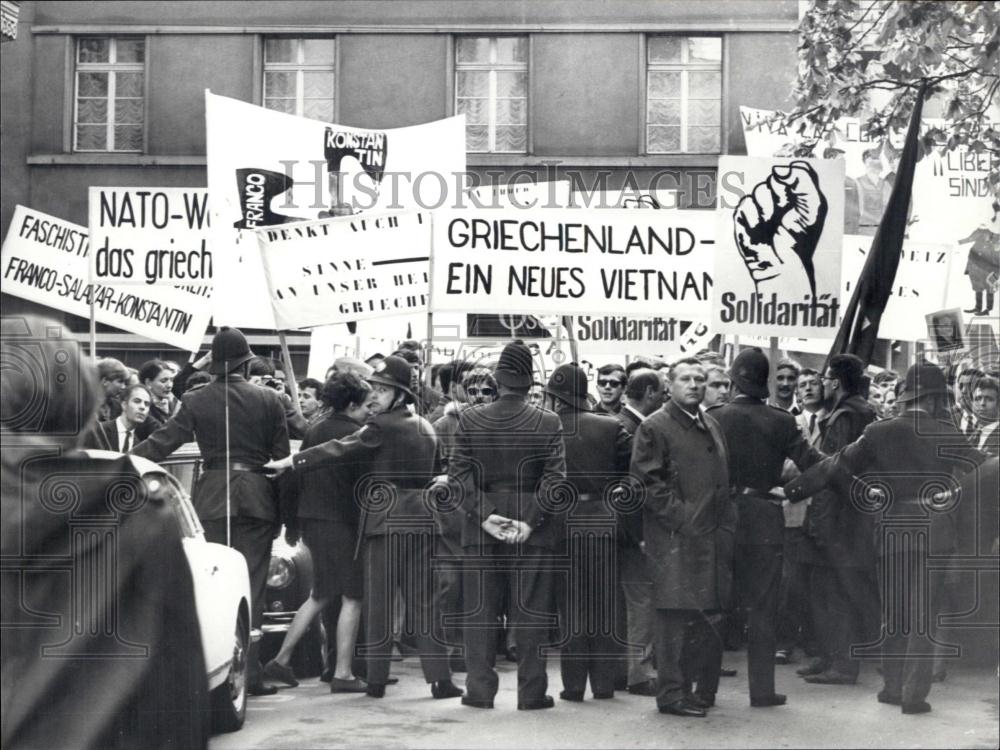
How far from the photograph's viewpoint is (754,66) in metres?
15.5

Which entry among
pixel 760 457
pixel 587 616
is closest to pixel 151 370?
pixel 587 616

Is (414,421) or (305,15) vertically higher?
(305,15)

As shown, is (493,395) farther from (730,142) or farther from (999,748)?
(730,142)

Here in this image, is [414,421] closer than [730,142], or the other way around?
[414,421]

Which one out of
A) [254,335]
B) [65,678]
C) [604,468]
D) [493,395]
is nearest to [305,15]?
[254,335]

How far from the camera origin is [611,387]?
33.5ft

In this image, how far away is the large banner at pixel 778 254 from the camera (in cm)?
970

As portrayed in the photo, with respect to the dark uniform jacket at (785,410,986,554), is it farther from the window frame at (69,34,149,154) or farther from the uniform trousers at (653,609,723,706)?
the window frame at (69,34,149,154)

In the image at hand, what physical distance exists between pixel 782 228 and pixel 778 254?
0.56ft

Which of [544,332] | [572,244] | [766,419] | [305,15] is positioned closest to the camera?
[766,419]

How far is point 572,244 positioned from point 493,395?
65.0 inches

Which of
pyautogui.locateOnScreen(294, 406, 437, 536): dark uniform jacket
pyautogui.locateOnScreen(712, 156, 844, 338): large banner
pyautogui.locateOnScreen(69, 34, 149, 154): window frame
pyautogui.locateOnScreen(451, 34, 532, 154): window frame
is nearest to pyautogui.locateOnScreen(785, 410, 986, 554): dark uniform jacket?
pyautogui.locateOnScreen(712, 156, 844, 338): large banner

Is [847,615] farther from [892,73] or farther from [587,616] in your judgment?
[892,73]

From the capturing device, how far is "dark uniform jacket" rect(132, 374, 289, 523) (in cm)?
847
